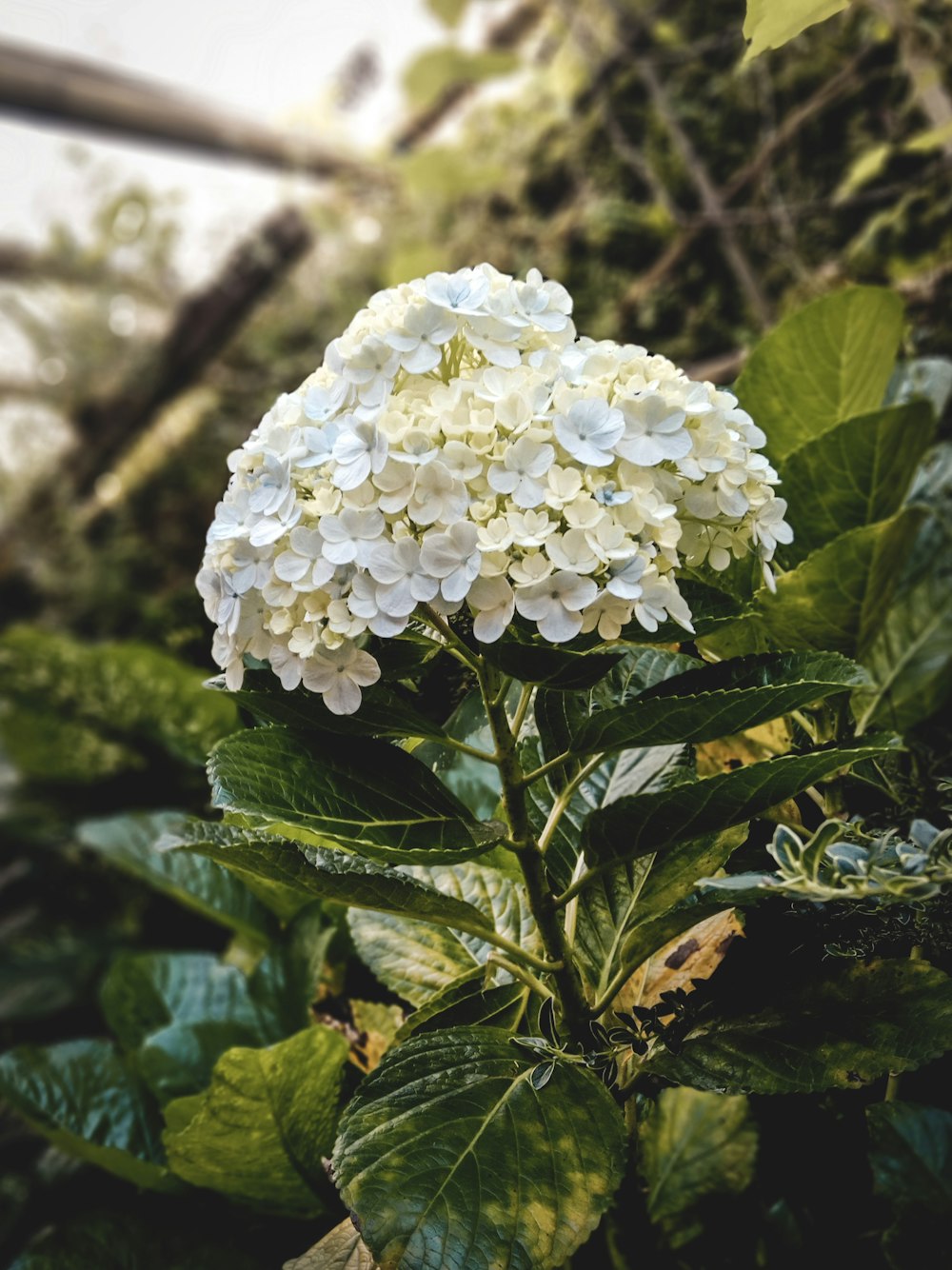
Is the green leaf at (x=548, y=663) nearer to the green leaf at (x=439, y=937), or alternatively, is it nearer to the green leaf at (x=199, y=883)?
the green leaf at (x=439, y=937)

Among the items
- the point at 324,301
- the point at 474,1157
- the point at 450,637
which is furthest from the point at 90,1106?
the point at 324,301

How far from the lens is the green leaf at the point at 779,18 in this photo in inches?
17.4

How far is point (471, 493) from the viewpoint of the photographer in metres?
0.43

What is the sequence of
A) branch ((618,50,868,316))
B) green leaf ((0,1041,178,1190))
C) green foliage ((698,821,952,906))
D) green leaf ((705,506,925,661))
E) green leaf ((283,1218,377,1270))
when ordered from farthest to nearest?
branch ((618,50,868,316))
green leaf ((0,1041,178,1190))
green leaf ((705,506,925,661))
green leaf ((283,1218,377,1270))
green foliage ((698,821,952,906))

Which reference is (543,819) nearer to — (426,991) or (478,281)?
(426,991)

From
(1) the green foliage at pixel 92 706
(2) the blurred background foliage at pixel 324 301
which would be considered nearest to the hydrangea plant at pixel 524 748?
(2) the blurred background foliage at pixel 324 301

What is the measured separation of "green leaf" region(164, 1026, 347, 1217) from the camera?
60 cm

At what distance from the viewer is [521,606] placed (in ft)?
1.30

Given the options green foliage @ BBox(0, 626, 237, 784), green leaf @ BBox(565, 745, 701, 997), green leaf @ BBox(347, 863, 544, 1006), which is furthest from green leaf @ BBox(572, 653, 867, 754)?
green foliage @ BBox(0, 626, 237, 784)

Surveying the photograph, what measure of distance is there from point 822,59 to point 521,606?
1.68 meters

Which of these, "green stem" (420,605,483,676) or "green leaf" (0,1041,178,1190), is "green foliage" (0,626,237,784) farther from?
"green stem" (420,605,483,676)

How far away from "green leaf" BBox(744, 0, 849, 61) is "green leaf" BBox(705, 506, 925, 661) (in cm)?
30

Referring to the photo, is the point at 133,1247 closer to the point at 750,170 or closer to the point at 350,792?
the point at 350,792

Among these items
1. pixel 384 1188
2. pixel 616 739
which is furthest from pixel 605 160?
pixel 384 1188
